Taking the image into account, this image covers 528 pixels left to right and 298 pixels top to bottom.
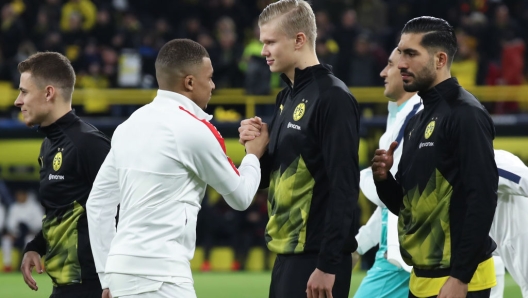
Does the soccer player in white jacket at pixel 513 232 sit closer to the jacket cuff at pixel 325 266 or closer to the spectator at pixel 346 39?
the jacket cuff at pixel 325 266

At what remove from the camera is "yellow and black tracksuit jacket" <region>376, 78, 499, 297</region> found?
14.4 ft

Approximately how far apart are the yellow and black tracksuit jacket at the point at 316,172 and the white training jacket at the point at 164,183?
0.27m

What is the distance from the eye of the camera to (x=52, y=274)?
562 cm

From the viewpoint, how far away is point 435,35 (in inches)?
191

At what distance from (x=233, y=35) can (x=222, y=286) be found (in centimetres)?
656

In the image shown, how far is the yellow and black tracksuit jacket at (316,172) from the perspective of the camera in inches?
182

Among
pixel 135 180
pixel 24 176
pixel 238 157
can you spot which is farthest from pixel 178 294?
pixel 24 176

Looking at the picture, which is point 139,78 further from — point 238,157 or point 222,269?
point 222,269

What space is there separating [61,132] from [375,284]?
2.46 meters

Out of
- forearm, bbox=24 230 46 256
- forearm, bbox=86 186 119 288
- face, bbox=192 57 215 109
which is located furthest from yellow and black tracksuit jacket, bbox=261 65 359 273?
forearm, bbox=24 230 46 256

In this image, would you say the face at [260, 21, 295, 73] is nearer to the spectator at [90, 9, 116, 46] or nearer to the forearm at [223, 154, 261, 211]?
the forearm at [223, 154, 261, 211]

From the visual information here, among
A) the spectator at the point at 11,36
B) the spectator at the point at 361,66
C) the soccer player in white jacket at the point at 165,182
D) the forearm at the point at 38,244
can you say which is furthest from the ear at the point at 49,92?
the spectator at the point at 11,36

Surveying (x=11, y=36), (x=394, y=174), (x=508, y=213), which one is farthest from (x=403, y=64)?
(x=11, y=36)

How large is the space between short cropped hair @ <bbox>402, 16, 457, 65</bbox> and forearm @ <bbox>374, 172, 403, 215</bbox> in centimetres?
71
